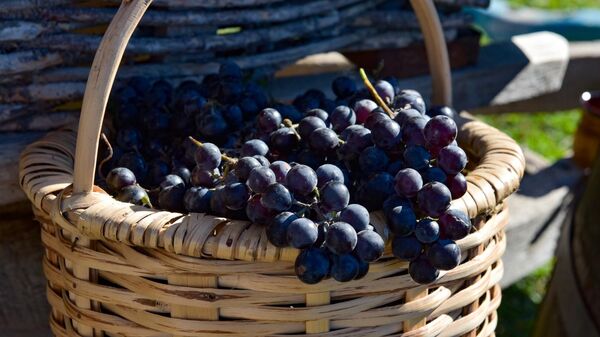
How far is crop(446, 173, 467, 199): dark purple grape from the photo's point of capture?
3.89ft

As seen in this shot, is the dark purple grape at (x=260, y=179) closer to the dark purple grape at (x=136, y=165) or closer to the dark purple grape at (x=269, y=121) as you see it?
the dark purple grape at (x=269, y=121)

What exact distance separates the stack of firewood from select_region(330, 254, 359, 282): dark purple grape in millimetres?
799

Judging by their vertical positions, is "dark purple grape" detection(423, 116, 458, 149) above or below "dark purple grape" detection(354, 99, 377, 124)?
above

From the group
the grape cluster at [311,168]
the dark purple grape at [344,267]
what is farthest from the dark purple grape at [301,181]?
the dark purple grape at [344,267]

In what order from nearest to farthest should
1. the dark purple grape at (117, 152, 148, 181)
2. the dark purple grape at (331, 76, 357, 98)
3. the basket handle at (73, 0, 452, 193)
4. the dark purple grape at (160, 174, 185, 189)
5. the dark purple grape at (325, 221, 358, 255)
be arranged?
the dark purple grape at (325, 221, 358, 255) < the basket handle at (73, 0, 452, 193) < the dark purple grape at (160, 174, 185, 189) < the dark purple grape at (117, 152, 148, 181) < the dark purple grape at (331, 76, 357, 98)

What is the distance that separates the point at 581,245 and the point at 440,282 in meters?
0.66

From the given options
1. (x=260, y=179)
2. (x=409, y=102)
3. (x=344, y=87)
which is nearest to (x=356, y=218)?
(x=260, y=179)

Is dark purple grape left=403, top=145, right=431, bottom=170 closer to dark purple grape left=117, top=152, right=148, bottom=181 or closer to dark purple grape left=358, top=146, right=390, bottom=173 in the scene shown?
dark purple grape left=358, top=146, right=390, bottom=173

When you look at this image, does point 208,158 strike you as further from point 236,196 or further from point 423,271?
point 423,271

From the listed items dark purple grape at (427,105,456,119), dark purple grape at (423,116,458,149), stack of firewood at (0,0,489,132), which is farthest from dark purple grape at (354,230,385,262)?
stack of firewood at (0,0,489,132)

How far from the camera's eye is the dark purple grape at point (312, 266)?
106cm

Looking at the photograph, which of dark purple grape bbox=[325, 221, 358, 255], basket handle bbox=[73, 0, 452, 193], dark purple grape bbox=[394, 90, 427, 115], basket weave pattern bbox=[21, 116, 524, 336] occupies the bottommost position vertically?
basket weave pattern bbox=[21, 116, 524, 336]

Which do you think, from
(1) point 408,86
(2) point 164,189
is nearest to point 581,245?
(1) point 408,86

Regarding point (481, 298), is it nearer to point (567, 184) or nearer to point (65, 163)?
point (65, 163)
